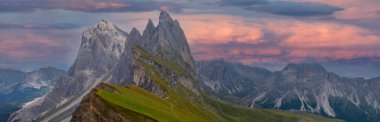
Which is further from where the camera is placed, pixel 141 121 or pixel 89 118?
pixel 141 121

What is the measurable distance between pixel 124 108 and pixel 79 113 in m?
20.5

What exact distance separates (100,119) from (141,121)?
1949cm

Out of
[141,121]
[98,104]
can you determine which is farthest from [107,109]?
[141,121]

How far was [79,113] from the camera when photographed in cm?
18238

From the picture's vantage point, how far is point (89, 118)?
180500 millimetres

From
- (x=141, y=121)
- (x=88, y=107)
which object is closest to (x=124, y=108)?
(x=141, y=121)

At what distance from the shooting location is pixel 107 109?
18662 cm

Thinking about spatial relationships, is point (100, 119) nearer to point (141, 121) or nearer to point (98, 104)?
point (98, 104)

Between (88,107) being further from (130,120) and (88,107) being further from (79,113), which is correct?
(130,120)

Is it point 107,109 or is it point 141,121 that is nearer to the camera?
point 107,109

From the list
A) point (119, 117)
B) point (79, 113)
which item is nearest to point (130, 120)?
point (119, 117)

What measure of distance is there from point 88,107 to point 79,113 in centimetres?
309

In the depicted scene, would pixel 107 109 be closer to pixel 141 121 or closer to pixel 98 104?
pixel 98 104

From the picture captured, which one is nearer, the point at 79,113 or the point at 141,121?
the point at 79,113
